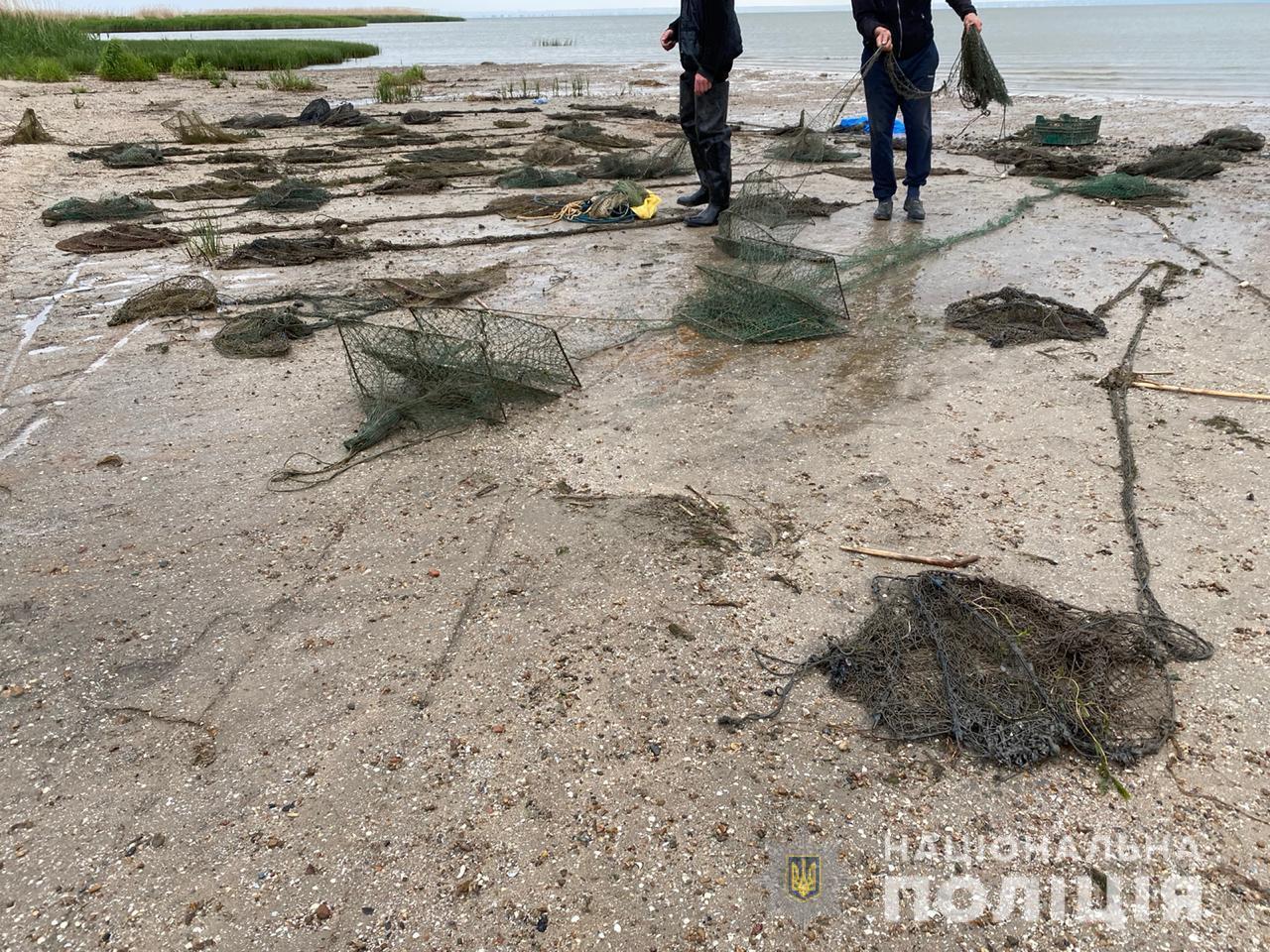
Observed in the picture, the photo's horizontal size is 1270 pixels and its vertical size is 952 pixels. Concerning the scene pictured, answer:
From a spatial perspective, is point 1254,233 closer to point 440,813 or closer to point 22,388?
point 440,813

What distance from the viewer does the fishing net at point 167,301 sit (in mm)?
5375

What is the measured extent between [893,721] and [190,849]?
1.91 metres

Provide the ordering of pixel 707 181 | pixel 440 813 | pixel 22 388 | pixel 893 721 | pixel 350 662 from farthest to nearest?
pixel 707 181 → pixel 22 388 → pixel 350 662 → pixel 893 721 → pixel 440 813

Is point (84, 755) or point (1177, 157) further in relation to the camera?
point (1177, 157)

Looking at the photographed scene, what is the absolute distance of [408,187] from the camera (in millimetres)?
9211

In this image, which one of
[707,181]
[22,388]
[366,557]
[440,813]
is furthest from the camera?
[707,181]

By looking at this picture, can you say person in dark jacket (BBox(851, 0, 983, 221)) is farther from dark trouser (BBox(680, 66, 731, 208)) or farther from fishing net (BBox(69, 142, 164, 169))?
fishing net (BBox(69, 142, 164, 169))

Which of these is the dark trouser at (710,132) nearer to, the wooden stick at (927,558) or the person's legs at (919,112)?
the person's legs at (919,112)

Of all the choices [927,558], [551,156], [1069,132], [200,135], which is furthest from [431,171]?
[927,558]

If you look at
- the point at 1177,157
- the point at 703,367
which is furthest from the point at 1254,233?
the point at 703,367

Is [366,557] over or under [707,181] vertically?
under

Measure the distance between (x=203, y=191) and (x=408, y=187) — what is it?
2458 mm

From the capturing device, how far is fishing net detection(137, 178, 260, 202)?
891 centimetres

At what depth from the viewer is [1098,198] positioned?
7457 millimetres
